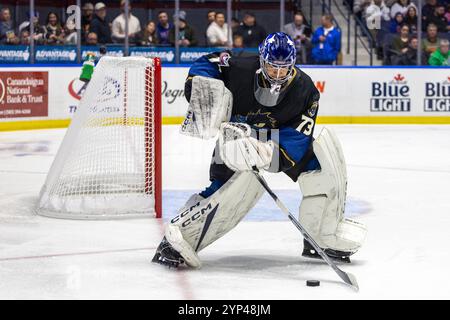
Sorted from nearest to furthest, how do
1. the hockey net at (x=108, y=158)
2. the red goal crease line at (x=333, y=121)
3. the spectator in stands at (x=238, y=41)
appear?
the hockey net at (x=108, y=158) < the red goal crease line at (x=333, y=121) < the spectator in stands at (x=238, y=41)

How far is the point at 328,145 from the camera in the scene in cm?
509

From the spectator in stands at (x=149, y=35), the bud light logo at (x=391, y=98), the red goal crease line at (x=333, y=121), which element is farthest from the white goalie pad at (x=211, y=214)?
the bud light logo at (x=391, y=98)

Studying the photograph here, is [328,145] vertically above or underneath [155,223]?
above

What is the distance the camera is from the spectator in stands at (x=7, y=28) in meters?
13.1

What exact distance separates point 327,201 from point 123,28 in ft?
29.7

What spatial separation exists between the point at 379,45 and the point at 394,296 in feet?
35.1

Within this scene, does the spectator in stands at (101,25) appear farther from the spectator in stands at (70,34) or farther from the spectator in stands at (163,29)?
the spectator in stands at (163,29)

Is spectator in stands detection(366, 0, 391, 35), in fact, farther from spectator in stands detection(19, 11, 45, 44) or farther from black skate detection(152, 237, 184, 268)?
black skate detection(152, 237, 184, 268)

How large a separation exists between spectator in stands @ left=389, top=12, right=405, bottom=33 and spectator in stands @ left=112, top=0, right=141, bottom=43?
3.59 m

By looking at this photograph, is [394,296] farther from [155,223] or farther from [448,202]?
[448,202]

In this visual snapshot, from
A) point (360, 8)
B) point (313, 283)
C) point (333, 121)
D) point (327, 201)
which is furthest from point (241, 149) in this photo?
point (360, 8)

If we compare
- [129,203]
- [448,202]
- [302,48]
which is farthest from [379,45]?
[129,203]

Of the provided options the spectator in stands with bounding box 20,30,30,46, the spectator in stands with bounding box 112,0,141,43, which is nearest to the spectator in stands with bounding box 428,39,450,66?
the spectator in stands with bounding box 112,0,141,43

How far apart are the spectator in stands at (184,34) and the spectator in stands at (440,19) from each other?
3316 mm
